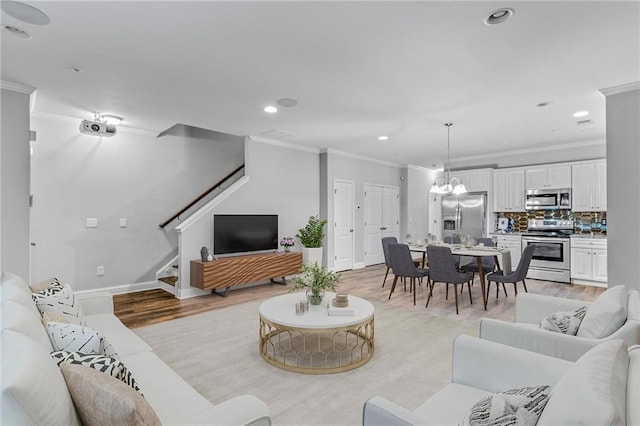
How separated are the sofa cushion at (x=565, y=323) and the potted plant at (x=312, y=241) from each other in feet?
15.0

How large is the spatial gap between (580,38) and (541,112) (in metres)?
2.12

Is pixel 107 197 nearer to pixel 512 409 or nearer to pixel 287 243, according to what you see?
pixel 287 243

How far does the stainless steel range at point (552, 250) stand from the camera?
629 cm

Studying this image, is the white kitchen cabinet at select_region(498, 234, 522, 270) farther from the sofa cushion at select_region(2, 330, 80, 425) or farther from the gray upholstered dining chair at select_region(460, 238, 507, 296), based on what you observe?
the sofa cushion at select_region(2, 330, 80, 425)

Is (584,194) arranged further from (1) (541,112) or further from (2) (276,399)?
(2) (276,399)

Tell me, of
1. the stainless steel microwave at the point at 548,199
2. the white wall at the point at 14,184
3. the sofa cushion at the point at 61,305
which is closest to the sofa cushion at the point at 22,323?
the sofa cushion at the point at 61,305

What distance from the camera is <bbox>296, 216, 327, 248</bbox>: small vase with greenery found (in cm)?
649

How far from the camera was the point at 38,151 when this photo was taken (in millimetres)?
4598

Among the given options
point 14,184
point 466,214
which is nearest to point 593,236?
point 466,214

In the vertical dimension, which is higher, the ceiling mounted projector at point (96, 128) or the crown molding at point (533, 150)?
the crown molding at point (533, 150)

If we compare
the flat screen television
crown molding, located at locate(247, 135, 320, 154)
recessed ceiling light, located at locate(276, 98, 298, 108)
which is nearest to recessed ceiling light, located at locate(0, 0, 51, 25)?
recessed ceiling light, located at locate(276, 98, 298, 108)

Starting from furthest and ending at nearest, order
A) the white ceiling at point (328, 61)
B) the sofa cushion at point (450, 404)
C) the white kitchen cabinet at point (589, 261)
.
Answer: the white kitchen cabinet at point (589, 261) < the white ceiling at point (328, 61) < the sofa cushion at point (450, 404)

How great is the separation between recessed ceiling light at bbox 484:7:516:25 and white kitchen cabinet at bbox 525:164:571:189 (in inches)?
220

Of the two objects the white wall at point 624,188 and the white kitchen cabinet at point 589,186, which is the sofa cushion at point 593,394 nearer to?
the white wall at point 624,188
